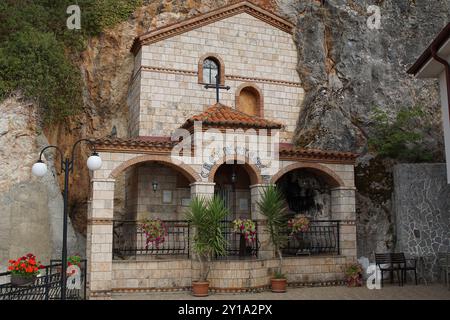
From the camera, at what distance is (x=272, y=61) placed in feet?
65.4

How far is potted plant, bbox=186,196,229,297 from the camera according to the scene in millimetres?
13328

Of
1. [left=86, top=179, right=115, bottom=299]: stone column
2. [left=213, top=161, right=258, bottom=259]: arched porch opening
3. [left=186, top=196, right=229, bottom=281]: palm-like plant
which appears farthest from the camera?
[left=213, top=161, right=258, bottom=259]: arched porch opening

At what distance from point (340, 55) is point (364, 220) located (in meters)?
7.06

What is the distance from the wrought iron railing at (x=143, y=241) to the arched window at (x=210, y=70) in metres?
5.81

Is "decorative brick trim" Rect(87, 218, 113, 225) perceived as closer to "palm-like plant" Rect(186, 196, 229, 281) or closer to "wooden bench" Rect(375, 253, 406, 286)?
"palm-like plant" Rect(186, 196, 229, 281)

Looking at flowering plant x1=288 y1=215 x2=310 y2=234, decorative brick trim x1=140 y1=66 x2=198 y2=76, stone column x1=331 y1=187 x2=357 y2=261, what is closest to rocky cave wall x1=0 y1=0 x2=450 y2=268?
stone column x1=331 y1=187 x2=357 y2=261

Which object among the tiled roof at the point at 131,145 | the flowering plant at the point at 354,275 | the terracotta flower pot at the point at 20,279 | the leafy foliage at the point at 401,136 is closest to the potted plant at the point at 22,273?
the terracotta flower pot at the point at 20,279

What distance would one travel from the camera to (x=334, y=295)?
1338cm

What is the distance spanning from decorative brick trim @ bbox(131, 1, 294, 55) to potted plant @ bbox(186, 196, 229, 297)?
7.61 meters

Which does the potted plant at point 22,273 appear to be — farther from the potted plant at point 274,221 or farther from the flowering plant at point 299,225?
the flowering plant at point 299,225

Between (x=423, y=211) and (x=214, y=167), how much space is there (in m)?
7.17

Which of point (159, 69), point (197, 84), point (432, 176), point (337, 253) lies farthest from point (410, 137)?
point (159, 69)

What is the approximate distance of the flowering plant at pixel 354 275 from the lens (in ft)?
49.7

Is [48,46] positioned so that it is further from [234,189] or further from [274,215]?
[274,215]
